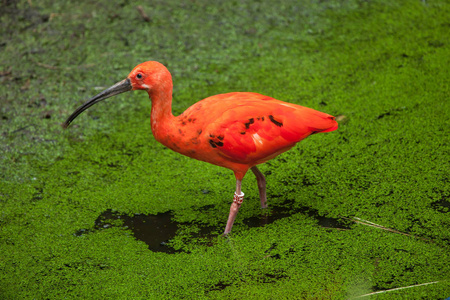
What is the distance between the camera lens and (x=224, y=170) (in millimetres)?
3887

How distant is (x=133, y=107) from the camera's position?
464 cm

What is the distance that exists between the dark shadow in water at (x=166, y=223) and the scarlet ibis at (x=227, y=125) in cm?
22

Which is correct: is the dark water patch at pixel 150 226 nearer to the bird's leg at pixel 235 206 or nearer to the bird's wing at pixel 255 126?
the bird's leg at pixel 235 206

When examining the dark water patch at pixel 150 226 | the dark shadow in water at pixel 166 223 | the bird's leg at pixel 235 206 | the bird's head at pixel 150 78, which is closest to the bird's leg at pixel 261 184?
the dark shadow in water at pixel 166 223

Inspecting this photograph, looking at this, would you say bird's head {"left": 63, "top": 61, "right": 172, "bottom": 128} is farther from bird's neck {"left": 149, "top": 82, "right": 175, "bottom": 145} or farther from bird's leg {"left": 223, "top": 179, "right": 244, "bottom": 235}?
bird's leg {"left": 223, "top": 179, "right": 244, "bottom": 235}

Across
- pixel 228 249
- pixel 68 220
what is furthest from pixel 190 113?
pixel 68 220

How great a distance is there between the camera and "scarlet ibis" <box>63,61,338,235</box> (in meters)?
3.05

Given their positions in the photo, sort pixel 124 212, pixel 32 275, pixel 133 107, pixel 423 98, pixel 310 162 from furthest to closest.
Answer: pixel 133 107 < pixel 423 98 < pixel 310 162 < pixel 124 212 < pixel 32 275

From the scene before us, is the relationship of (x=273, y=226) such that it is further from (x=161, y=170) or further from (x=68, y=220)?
(x=68, y=220)

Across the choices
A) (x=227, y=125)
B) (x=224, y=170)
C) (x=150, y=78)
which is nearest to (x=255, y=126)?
(x=227, y=125)

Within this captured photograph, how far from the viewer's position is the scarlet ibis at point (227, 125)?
3.05m

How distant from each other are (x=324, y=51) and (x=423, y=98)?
46.9 inches

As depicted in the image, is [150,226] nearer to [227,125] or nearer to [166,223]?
[166,223]

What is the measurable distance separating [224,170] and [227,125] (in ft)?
2.88
